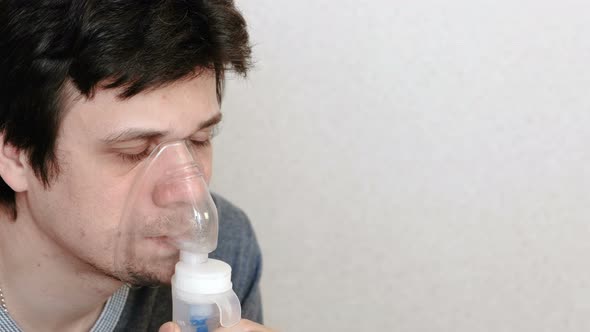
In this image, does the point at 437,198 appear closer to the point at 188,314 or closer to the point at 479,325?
the point at 479,325

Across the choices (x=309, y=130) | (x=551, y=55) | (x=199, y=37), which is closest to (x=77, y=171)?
(x=199, y=37)

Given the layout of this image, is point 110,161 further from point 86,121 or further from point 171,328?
point 171,328

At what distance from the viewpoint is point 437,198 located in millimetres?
1851

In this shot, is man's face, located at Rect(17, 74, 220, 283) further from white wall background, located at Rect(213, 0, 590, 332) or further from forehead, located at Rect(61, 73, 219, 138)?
white wall background, located at Rect(213, 0, 590, 332)

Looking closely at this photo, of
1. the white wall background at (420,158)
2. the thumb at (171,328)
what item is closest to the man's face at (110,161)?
the thumb at (171,328)

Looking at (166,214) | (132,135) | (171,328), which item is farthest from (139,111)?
(171,328)

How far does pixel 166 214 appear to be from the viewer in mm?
1230

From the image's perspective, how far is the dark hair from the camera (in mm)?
1189

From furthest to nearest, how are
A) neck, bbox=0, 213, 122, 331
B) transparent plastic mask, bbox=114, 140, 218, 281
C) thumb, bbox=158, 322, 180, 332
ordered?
neck, bbox=0, 213, 122, 331 < transparent plastic mask, bbox=114, 140, 218, 281 < thumb, bbox=158, 322, 180, 332

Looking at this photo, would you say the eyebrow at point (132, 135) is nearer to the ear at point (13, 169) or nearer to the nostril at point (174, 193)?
the nostril at point (174, 193)

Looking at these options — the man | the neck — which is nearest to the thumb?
the man

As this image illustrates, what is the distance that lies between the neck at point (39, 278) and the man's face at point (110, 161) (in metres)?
0.05

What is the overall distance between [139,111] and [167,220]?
16 centimetres

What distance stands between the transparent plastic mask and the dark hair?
0.38 feet
